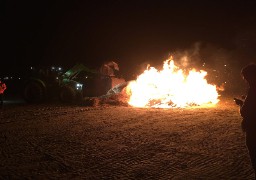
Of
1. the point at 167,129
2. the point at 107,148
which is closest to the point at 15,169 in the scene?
the point at 107,148

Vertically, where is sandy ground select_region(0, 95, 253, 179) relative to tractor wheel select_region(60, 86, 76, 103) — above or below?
below

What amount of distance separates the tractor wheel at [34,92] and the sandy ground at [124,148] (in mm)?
5643

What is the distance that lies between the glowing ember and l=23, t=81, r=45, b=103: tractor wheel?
5359mm

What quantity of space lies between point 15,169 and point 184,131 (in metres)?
5.28

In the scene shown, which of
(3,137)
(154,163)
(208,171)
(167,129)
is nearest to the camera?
(208,171)

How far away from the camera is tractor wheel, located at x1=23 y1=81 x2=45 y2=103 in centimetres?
1748

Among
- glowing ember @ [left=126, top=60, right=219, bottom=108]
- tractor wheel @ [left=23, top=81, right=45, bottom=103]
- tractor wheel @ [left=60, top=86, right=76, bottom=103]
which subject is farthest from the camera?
tractor wheel @ [left=23, top=81, right=45, bottom=103]

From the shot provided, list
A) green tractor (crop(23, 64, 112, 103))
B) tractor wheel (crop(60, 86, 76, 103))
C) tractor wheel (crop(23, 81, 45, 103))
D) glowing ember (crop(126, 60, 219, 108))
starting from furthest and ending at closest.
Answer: tractor wheel (crop(23, 81, 45, 103)) → green tractor (crop(23, 64, 112, 103)) → tractor wheel (crop(60, 86, 76, 103)) → glowing ember (crop(126, 60, 219, 108))

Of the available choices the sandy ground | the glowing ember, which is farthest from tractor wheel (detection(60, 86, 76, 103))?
the sandy ground

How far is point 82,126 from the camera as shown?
33.3 ft

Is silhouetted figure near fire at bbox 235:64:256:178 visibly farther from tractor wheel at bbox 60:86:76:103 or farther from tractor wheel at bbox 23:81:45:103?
tractor wheel at bbox 23:81:45:103

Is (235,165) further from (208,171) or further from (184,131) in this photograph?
(184,131)

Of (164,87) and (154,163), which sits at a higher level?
(164,87)

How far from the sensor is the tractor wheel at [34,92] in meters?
17.5
